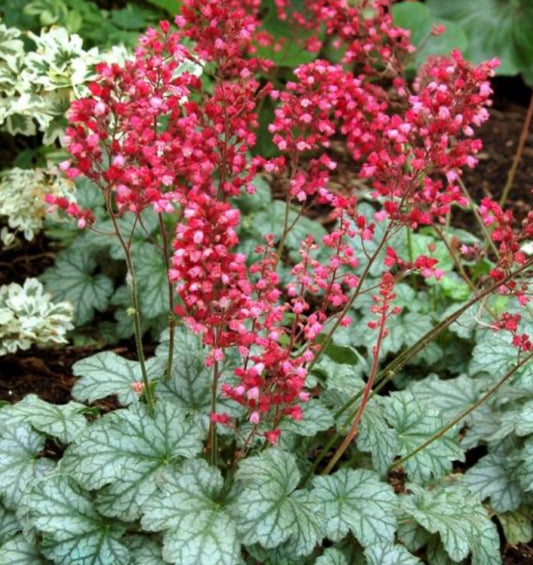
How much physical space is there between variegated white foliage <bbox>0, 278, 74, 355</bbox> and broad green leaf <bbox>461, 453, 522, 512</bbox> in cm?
165

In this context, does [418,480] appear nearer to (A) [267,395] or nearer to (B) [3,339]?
(A) [267,395]

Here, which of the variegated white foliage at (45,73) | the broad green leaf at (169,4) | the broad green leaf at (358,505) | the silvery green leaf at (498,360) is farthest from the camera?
the broad green leaf at (169,4)

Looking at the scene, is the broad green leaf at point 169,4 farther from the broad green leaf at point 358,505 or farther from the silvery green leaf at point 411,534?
the silvery green leaf at point 411,534

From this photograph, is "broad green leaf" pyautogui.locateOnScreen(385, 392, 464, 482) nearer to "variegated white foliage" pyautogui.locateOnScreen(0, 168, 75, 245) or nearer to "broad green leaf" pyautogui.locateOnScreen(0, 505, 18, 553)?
"broad green leaf" pyautogui.locateOnScreen(0, 505, 18, 553)

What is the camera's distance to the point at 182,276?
2.18 meters

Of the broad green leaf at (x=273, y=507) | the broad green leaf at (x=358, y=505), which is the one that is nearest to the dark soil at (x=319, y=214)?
the broad green leaf at (x=358, y=505)

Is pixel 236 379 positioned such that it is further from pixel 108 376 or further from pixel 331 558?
pixel 331 558

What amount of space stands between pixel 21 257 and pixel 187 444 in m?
2.10

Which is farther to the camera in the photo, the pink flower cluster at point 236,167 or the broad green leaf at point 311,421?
the broad green leaf at point 311,421

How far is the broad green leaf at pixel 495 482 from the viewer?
311 centimetres

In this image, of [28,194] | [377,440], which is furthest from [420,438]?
[28,194]

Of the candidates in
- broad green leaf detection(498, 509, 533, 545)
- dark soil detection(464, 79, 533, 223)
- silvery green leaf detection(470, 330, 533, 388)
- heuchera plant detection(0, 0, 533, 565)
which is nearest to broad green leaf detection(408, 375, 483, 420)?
silvery green leaf detection(470, 330, 533, 388)

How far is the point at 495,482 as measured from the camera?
3.16 metres

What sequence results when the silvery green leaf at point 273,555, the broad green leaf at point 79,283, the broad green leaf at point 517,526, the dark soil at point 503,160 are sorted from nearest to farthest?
the silvery green leaf at point 273,555, the broad green leaf at point 517,526, the broad green leaf at point 79,283, the dark soil at point 503,160
